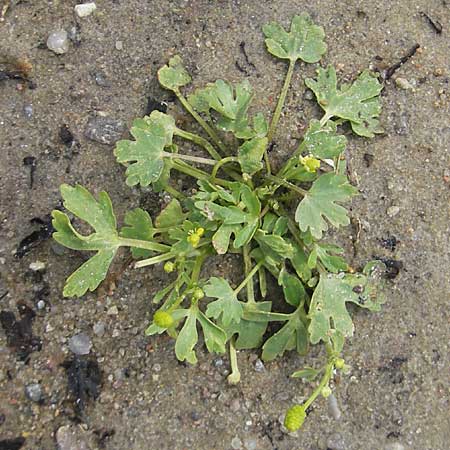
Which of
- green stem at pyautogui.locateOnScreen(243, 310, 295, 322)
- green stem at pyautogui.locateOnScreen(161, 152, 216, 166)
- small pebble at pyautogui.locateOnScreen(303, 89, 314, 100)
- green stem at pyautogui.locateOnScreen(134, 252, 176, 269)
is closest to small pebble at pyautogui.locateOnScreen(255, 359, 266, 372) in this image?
green stem at pyautogui.locateOnScreen(243, 310, 295, 322)

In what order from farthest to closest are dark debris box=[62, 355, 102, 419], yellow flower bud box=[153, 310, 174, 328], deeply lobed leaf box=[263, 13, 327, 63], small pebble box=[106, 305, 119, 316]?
1. deeply lobed leaf box=[263, 13, 327, 63]
2. small pebble box=[106, 305, 119, 316]
3. dark debris box=[62, 355, 102, 419]
4. yellow flower bud box=[153, 310, 174, 328]

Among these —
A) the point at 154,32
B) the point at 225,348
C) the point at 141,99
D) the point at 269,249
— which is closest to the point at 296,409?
the point at 225,348

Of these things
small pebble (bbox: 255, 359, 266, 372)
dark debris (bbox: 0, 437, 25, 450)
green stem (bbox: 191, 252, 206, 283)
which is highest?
green stem (bbox: 191, 252, 206, 283)

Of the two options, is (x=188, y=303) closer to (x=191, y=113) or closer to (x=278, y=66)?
(x=191, y=113)

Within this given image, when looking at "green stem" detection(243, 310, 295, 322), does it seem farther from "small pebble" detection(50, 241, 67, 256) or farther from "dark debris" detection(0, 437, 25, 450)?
"dark debris" detection(0, 437, 25, 450)

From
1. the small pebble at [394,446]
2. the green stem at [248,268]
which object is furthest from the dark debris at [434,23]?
the small pebble at [394,446]

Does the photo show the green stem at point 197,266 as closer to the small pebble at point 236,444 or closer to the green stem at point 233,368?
the green stem at point 233,368
